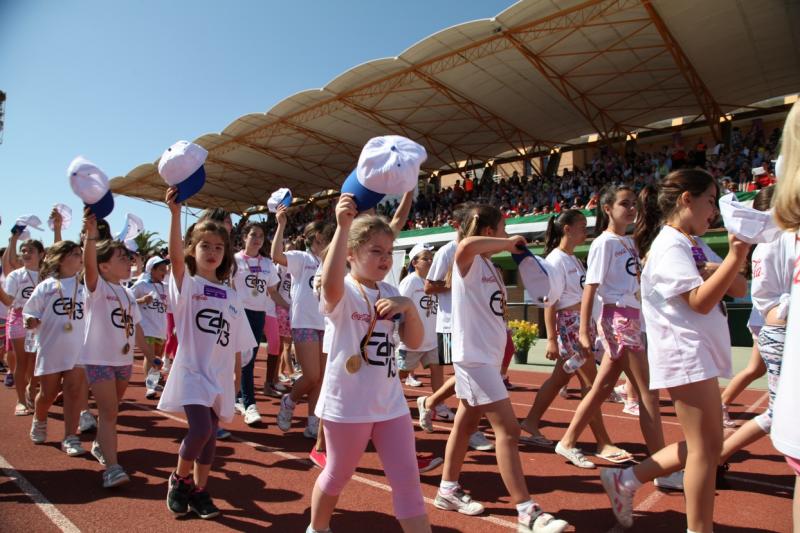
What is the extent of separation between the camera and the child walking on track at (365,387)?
103 inches

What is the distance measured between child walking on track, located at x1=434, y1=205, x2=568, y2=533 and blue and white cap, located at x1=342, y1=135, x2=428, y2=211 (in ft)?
2.93

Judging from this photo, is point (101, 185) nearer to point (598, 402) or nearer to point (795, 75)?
point (598, 402)

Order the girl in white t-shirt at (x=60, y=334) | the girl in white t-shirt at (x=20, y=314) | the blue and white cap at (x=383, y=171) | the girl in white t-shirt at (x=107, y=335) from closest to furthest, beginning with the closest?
1. the blue and white cap at (x=383, y=171)
2. the girl in white t-shirt at (x=107, y=335)
3. the girl in white t-shirt at (x=60, y=334)
4. the girl in white t-shirt at (x=20, y=314)

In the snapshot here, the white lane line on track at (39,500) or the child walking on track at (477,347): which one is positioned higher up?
the child walking on track at (477,347)

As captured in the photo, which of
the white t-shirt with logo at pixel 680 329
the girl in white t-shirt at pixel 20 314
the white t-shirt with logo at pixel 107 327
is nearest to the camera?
the white t-shirt with logo at pixel 680 329

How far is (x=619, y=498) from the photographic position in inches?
124

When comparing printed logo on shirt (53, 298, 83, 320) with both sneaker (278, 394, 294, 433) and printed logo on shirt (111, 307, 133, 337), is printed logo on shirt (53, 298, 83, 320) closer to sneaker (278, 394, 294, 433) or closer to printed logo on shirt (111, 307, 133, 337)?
printed logo on shirt (111, 307, 133, 337)

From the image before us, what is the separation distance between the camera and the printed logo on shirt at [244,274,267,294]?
268 inches

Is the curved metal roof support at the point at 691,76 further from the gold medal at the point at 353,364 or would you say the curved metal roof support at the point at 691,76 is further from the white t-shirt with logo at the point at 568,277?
the gold medal at the point at 353,364

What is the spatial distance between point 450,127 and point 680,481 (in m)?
21.7

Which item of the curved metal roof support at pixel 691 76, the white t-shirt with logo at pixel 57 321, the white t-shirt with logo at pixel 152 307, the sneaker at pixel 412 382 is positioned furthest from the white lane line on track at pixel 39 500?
the curved metal roof support at pixel 691 76

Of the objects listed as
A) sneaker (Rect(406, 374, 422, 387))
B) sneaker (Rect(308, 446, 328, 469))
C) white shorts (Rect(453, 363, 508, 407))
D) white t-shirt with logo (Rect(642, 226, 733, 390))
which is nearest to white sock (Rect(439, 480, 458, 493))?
white shorts (Rect(453, 363, 508, 407))

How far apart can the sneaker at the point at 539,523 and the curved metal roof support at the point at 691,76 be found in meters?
15.0

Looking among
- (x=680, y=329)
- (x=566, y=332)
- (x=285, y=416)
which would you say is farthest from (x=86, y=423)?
(x=680, y=329)
